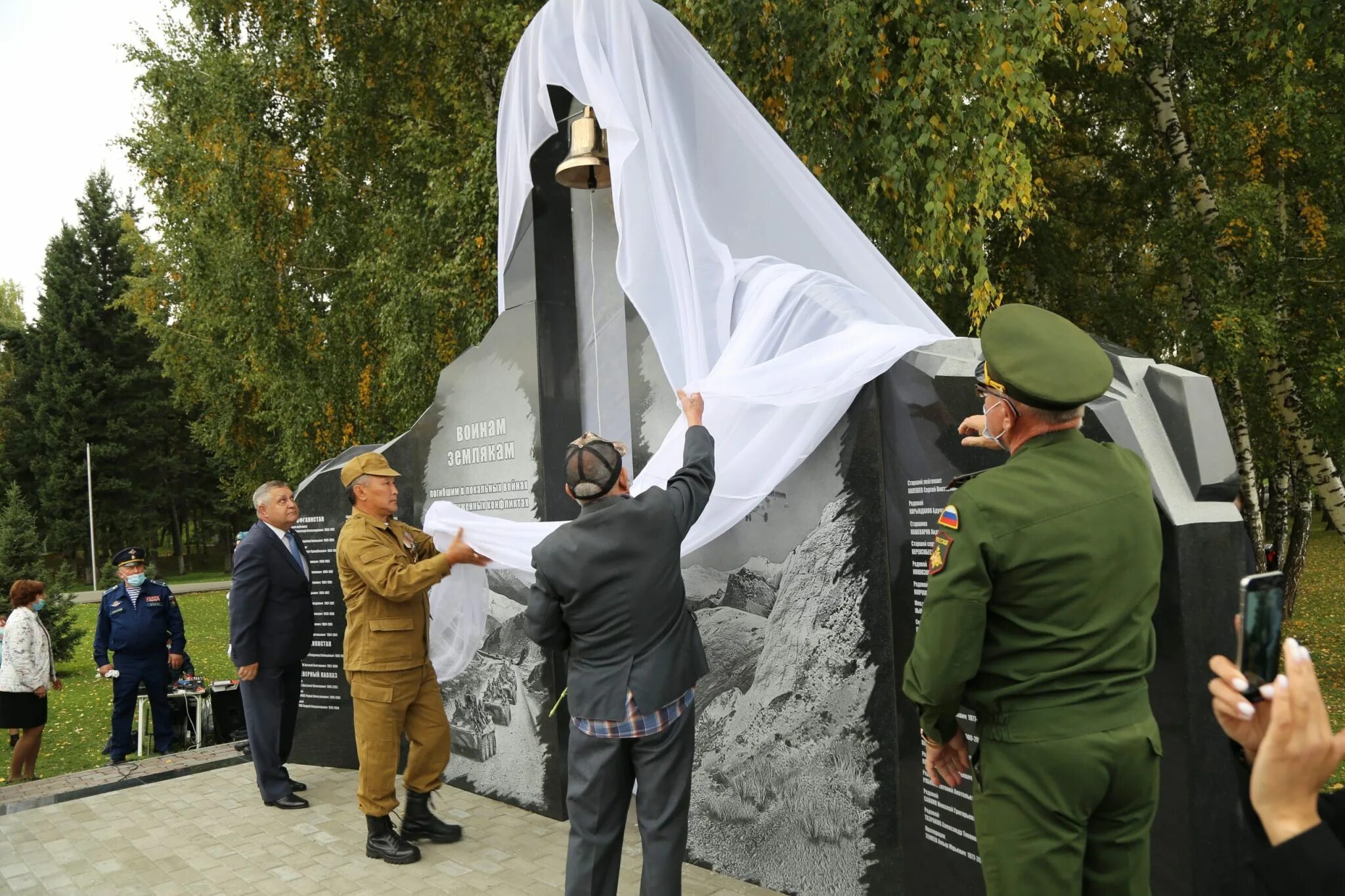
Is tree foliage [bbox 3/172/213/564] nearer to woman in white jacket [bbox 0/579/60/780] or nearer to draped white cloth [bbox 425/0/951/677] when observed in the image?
woman in white jacket [bbox 0/579/60/780]

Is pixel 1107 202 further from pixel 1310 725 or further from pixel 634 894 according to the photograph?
pixel 1310 725

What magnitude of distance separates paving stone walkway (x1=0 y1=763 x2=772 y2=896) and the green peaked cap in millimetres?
2872

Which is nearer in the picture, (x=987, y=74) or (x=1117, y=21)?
(x=987, y=74)

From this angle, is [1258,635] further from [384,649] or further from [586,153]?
[384,649]

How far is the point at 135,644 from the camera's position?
757 cm

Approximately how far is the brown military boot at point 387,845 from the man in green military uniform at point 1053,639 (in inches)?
134

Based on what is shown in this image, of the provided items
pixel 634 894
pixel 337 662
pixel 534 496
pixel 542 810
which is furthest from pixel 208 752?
pixel 634 894

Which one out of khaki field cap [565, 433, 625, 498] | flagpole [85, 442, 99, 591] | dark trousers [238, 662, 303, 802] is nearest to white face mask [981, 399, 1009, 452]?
khaki field cap [565, 433, 625, 498]

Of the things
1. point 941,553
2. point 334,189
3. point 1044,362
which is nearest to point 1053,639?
point 941,553

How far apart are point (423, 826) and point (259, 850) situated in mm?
892

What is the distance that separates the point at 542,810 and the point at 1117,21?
6284 millimetres

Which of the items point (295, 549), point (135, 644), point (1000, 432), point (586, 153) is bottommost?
point (135, 644)

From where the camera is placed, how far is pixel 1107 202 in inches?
475

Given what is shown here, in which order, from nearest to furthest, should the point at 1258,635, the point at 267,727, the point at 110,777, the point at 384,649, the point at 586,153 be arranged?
the point at 1258,635
the point at 586,153
the point at 384,649
the point at 267,727
the point at 110,777
